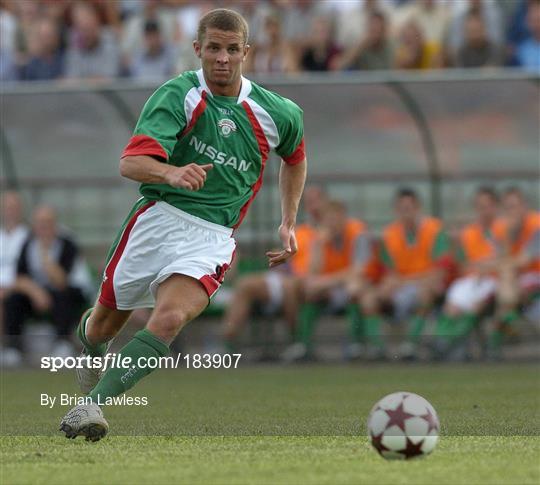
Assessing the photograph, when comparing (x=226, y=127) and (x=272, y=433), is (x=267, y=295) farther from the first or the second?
(x=226, y=127)

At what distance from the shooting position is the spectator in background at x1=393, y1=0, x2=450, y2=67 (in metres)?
15.0

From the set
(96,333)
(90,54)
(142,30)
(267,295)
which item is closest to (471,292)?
(267,295)

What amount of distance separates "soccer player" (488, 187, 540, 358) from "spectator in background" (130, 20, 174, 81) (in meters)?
4.33

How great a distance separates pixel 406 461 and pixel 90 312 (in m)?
2.55

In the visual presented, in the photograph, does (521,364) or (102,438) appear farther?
(521,364)

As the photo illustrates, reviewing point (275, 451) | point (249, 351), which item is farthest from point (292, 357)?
point (275, 451)

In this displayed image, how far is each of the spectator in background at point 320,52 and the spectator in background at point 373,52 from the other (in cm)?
30

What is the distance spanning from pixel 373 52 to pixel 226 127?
8157 millimetres

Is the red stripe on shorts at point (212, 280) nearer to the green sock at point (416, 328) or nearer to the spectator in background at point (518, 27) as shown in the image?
the green sock at point (416, 328)

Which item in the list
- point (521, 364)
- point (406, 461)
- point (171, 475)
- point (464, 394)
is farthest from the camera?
point (521, 364)

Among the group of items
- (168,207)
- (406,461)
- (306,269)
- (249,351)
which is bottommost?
(249,351)

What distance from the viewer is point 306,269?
1474cm

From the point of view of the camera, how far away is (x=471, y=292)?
14.0 meters

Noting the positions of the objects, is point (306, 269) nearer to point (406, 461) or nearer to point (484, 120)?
point (484, 120)
